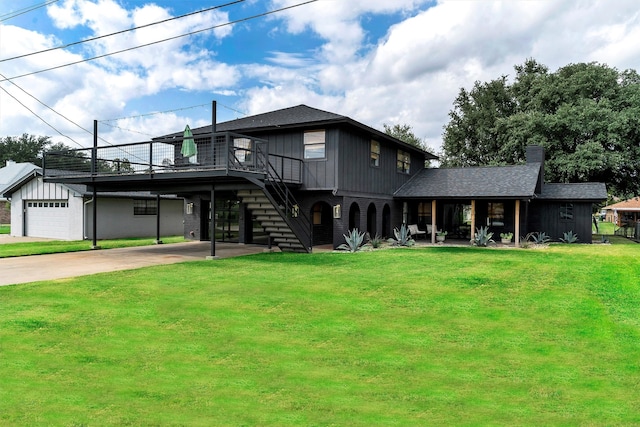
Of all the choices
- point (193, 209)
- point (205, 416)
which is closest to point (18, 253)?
point (193, 209)

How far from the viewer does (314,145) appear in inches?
730

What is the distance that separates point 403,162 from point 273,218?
37.8ft

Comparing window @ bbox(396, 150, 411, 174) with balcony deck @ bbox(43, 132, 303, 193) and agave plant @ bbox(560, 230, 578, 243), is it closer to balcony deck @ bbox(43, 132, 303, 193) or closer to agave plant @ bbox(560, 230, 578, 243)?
balcony deck @ bbox(43, 132, 303, 193)

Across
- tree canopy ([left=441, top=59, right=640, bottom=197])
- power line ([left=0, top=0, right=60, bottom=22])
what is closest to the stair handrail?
power line ([left=0, top=0, right=60, bottom=22])

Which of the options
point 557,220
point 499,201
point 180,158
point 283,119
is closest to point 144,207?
point 180,158

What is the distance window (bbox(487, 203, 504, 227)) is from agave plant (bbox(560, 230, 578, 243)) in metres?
3.82

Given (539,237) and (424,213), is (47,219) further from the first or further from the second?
(539,237)

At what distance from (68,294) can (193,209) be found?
1502cm

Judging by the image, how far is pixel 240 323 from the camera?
6918mm

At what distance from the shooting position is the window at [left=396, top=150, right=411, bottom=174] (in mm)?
24656

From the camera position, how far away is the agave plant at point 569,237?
944 inches

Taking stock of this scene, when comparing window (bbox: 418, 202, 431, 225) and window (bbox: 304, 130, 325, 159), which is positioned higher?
window (bbox: 304, 130, 325, 159)

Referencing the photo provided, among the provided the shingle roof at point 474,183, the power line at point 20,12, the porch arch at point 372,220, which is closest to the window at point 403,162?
the shingle roof at point 474,183

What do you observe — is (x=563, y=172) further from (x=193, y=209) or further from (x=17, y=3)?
(x=17, y=3)
